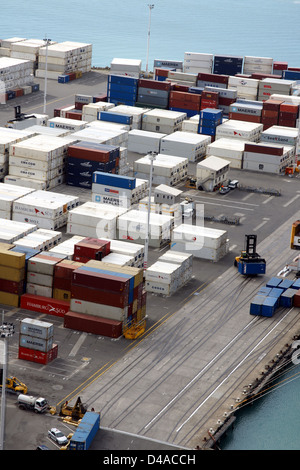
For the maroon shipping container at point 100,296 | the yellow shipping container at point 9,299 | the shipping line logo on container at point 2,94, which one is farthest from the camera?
the shipping line logo on container at point 2,94

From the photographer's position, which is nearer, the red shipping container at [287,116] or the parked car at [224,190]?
the parked car at [224,190]

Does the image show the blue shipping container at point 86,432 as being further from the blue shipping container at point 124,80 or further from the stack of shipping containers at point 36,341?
the blue shipping container at point 124,80

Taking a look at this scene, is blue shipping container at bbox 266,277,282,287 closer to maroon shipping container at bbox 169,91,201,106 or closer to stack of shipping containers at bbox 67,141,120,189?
stack of shipping containers at bbox 67,141,120,189

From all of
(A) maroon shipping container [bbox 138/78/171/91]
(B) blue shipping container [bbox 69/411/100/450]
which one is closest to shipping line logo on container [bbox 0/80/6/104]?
(A) maroon shipping container [bbox 138/78/171/91]

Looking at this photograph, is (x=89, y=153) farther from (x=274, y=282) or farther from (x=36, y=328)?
(x=36, y=328)

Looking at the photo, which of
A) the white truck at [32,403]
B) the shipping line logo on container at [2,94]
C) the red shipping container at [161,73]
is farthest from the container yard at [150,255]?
the red shipping container at [161,73]

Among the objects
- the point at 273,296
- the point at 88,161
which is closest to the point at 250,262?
the point at 273,296
